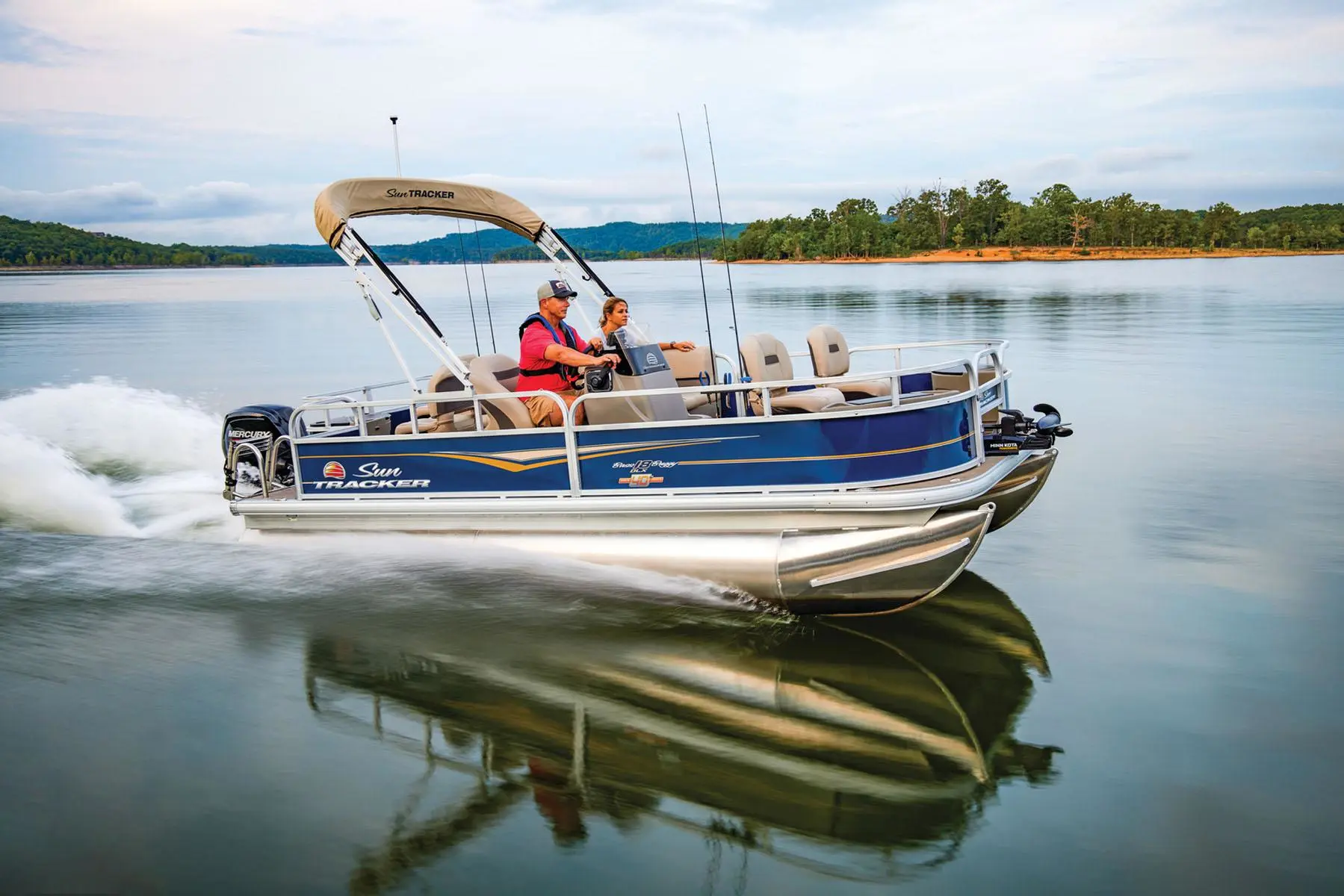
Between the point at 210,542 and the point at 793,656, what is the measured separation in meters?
5.66

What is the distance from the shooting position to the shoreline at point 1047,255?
94812mm

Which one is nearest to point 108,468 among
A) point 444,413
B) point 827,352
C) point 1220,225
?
point 444,413

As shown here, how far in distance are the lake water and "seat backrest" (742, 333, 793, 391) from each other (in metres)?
1.82

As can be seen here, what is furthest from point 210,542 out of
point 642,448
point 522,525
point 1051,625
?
point 1051,625

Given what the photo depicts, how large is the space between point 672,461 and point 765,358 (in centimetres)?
154

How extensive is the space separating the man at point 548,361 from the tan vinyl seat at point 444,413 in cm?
53

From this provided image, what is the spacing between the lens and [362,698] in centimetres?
604

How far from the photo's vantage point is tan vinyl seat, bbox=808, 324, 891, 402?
8.07m

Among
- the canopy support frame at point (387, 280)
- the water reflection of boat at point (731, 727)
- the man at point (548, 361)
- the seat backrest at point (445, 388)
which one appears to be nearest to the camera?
the water reflection of boat at point (731, 727)

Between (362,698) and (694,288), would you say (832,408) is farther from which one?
(694,288)

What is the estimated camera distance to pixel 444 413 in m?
7.97

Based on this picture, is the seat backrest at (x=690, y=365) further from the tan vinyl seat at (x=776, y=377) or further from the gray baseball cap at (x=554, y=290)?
the gray baseball cap at (x=554, y=290)

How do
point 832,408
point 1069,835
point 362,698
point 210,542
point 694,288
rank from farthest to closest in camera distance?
point 694,288 → point 210,542 → point 832,408 → point 362,698 → point 1069,835

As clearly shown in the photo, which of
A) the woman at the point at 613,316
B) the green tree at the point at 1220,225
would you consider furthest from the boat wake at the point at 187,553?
the green tree at the point at 1220,225
